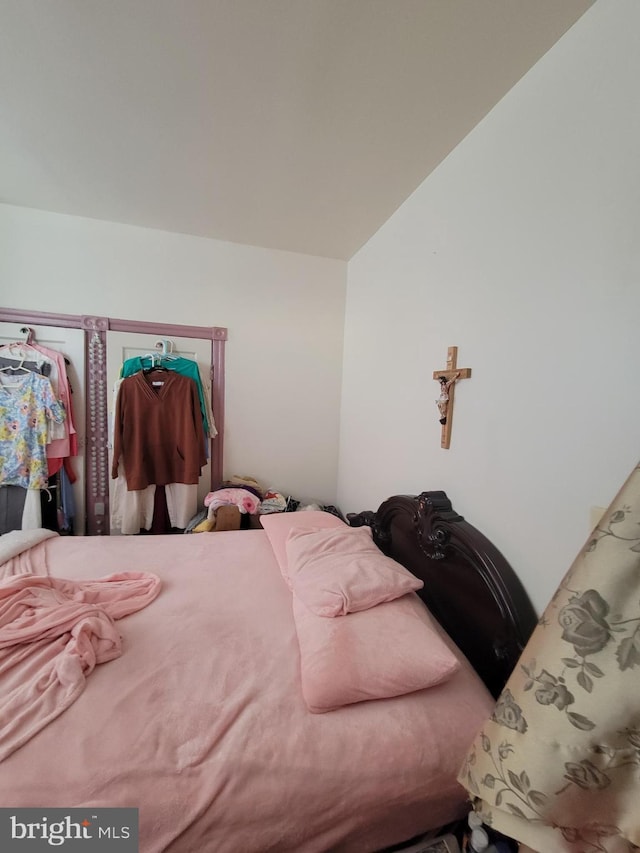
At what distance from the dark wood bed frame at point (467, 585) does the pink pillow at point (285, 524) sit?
484 millimetres

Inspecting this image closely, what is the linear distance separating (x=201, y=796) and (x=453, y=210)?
1964mm

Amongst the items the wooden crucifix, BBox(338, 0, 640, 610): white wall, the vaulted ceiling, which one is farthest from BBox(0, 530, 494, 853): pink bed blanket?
the vaulted ceiling

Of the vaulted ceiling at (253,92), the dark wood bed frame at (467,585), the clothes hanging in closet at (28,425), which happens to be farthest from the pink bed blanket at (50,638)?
the vaulted ceiling at (253,92)

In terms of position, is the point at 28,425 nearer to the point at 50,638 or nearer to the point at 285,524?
the point at 50,638

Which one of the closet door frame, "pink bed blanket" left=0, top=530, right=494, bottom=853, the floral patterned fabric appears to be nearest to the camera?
the floral patterned fabric

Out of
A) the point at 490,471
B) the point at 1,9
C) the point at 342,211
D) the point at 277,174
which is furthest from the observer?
the point at 342,211

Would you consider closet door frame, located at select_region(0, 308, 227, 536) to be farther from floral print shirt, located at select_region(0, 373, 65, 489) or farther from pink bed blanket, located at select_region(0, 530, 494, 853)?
pink bed blanket, located at select_region(0, 530, 494, 853)

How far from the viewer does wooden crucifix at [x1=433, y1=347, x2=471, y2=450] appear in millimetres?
1254

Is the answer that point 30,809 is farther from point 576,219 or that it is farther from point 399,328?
point 399,328

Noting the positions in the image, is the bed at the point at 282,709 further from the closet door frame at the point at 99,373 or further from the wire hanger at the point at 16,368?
the wire hanger at the point at 16,368

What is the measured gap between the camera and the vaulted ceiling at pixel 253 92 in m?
0.90

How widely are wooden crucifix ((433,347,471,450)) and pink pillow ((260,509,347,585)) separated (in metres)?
0.79

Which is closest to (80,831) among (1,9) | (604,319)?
(604,319)

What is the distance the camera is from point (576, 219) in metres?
0.83
